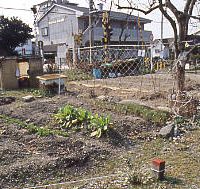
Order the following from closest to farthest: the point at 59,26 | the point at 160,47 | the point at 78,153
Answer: the point at 78,153
the point at 160,47
the point at 59,26

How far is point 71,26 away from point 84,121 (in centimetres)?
2903

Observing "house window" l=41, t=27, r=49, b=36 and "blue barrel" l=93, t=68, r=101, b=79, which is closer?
"blue barrel" l=93, t=68, r=101, b=79

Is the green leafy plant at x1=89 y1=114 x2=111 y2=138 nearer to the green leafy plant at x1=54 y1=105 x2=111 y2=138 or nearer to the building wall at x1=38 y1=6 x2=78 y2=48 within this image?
the green leafy plant at x1=54 y1=105 x2=111 y2=138

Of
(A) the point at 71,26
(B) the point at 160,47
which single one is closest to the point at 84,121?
(B) the point at 160,47

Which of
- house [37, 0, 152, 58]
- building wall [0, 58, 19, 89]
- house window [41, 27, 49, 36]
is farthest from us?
house window [41, 27, 49, 36]

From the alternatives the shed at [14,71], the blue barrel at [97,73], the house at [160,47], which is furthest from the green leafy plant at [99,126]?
the blue barrel at [97,73]

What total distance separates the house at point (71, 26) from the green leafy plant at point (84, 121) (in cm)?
2571

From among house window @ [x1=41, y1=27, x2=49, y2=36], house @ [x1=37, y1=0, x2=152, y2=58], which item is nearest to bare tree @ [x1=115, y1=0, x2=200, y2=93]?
house @ [x1=37, y1=0, x2=152, y2=58]

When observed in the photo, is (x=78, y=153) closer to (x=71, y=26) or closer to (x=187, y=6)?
(x=187, y=6)

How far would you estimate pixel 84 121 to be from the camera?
6238 mm

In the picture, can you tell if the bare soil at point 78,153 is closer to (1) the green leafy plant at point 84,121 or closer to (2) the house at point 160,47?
(1) the green leafy plant at point 84,121

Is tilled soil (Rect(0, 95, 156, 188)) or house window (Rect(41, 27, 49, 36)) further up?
house window (Rect(41, 27, 49, 36))

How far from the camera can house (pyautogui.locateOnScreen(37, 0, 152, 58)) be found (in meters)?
32.8

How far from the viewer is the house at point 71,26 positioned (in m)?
32.8
